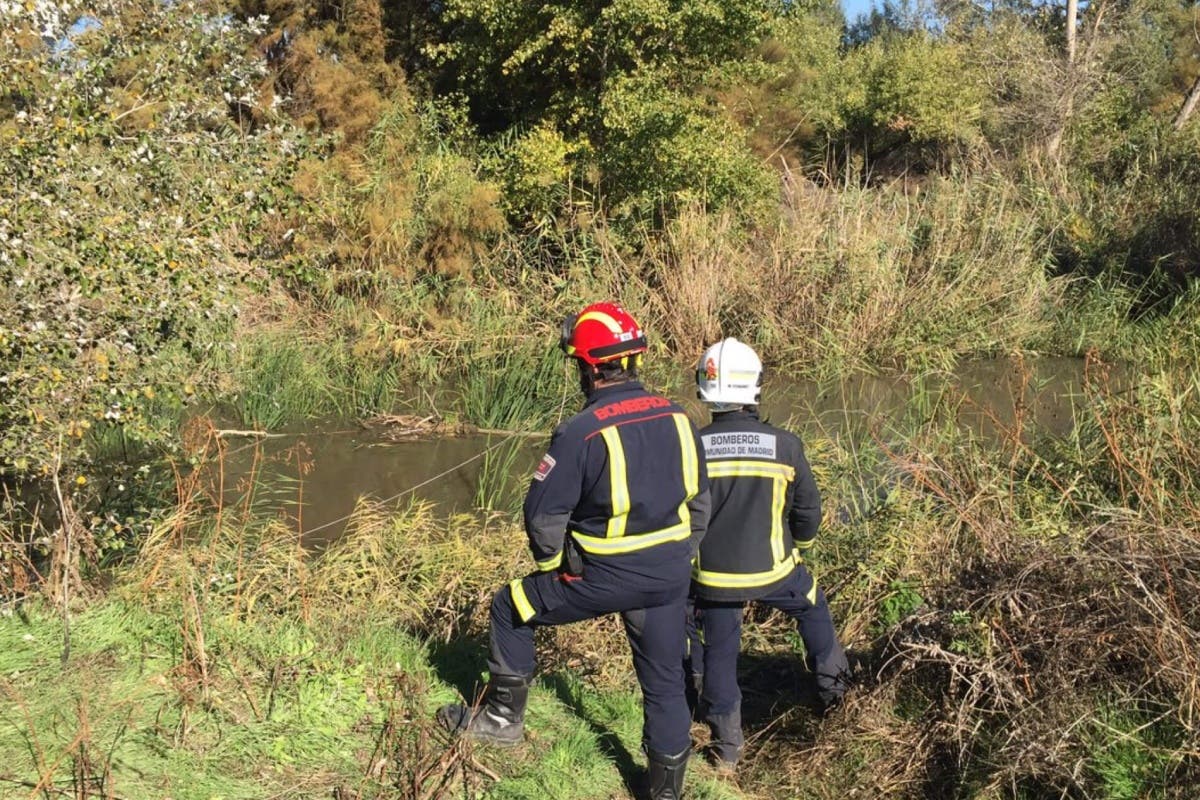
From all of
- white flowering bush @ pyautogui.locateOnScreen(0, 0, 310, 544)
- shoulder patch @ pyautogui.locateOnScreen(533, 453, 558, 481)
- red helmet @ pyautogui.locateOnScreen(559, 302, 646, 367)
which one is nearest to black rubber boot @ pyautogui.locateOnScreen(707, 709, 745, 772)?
shoulder patch @ pyautogui.locateOnScreen(533, 453, 558, 481)

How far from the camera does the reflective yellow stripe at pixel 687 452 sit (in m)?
3.73

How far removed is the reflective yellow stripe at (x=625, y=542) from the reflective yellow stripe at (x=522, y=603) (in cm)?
33

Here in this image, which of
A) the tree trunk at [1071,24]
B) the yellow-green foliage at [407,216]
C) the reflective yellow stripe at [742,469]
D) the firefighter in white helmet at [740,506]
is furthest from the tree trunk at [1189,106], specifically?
the reflective yellow stripe at [742,469]

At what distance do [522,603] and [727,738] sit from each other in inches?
49.8

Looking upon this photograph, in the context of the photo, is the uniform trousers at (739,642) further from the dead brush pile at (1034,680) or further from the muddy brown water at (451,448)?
the muddy brown water at (451,448)

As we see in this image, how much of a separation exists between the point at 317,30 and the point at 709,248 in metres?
7.66

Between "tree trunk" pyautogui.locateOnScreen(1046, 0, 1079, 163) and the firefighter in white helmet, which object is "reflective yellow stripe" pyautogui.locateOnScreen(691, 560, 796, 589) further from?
"tree trunk" pyautogui.locateOnScreen(1046, 0, 1079, 163)

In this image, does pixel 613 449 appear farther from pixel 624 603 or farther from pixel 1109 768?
pixel 1109 768

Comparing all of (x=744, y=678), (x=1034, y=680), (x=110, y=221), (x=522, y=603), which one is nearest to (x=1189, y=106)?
(x=744, y=678)

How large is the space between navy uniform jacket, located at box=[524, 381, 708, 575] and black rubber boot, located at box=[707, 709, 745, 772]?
3.82ft

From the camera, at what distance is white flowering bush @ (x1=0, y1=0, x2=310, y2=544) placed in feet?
16.6

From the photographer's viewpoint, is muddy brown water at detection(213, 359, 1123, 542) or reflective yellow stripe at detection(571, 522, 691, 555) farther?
muddy brown water at detection(213, 359, 1123, 542)

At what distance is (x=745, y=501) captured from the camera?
430 cm

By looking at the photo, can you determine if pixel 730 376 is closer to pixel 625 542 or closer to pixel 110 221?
pixel 625 542
